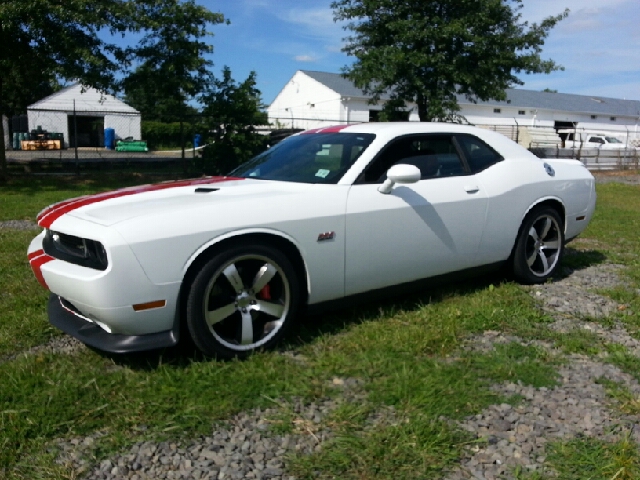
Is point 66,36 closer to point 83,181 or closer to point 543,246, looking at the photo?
point 83,181

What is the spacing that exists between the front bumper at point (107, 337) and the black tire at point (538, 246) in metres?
3.07

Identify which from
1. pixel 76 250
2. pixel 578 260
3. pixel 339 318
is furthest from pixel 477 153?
pixel 76 250

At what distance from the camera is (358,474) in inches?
→ 92.8

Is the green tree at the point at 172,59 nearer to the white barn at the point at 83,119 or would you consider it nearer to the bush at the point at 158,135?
the bush at the point at 158,135

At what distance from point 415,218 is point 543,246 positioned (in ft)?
5.71

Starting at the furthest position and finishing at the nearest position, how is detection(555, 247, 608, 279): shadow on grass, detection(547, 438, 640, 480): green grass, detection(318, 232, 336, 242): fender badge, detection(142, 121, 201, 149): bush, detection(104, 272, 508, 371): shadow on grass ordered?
detection(142, 121, 201, 149): bush
detection(555, 247, 608, 279): shadow on grass
detection(318, 232, 336, 242): fender badge
detection(104, 272, 508, 371): shadow on grass
detection(547, 438, 640, 480): green grass

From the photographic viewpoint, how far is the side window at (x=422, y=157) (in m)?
4.05

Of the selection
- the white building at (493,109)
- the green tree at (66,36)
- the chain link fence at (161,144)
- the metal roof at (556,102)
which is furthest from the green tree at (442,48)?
the metal roof at (556,102)

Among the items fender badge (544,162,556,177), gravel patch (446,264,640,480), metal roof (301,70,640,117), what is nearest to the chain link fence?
metal roof (301,70,640,117)

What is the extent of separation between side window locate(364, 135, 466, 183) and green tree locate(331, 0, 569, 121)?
14266 mm

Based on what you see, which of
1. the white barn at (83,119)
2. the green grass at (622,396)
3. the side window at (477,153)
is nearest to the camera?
the green grass at (622,396)

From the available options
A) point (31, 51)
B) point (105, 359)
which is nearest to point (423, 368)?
point (105, 359)

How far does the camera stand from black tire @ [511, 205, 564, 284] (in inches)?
193

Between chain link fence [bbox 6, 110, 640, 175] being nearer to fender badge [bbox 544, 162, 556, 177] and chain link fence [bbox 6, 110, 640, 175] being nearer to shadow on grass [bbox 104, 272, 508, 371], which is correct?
fender badge [bbox 544, 162, 556, 177]
